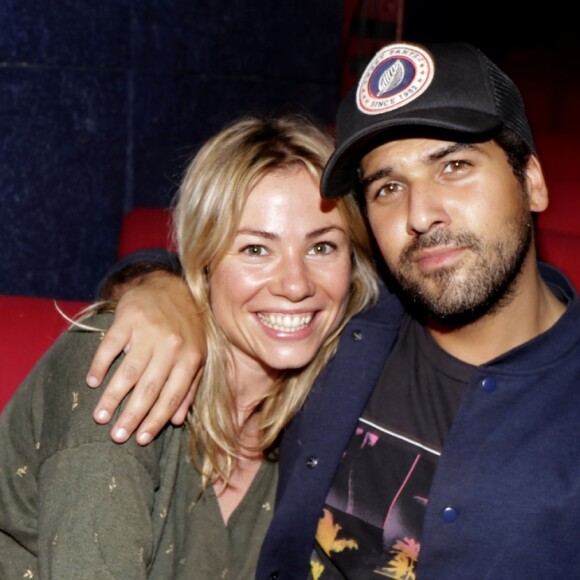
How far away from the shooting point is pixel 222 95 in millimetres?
3471

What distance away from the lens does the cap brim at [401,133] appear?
165 cm

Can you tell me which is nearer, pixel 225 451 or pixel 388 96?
pixel 388 96

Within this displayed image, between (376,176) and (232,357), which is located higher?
(376,176)

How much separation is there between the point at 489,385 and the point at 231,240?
0.53 metres

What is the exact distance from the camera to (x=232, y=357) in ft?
6.51

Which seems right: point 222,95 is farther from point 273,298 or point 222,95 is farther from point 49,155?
point 273,298

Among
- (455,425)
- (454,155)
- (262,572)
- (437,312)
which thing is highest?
(454,155)

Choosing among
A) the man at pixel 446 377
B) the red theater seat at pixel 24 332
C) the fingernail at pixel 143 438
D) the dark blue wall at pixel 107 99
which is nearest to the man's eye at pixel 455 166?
the man at pixel 446 377

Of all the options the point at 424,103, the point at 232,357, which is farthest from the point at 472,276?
the point at 232,357

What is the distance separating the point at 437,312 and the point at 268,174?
41 cm

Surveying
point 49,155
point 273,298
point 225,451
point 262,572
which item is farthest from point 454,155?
point 49,155

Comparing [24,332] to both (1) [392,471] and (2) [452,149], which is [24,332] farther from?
(2) [452,149]

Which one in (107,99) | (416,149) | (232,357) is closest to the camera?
(416,149)

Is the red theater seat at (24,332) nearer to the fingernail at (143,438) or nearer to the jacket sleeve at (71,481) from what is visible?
the jacket sleeve at (71,481)
